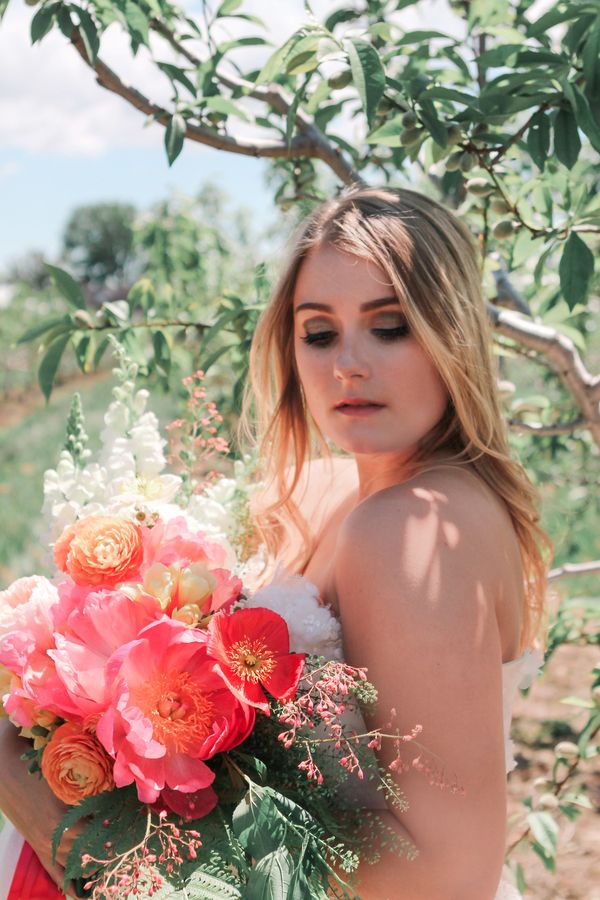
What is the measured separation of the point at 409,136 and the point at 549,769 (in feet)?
11.1

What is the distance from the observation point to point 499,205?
1.93m

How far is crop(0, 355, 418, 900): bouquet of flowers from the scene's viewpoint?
1110 millimetres

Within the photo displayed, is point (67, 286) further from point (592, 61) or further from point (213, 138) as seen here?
point (592, 61)

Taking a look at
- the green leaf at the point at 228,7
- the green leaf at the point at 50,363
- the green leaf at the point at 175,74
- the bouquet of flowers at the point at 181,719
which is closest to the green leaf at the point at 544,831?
the bouquet of flowers at the point at 181,719

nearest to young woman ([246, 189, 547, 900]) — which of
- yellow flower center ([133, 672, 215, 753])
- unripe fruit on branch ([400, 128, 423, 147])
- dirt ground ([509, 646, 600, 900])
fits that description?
unripe fruit on branch ([400, 128, 423, 147])

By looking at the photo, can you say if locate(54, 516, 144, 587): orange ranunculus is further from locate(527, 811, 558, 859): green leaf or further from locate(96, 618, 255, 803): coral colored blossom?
locate(527, 811, 558, 859): green leaf

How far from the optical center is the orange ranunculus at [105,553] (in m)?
1.31

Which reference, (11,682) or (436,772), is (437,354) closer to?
(436,772)

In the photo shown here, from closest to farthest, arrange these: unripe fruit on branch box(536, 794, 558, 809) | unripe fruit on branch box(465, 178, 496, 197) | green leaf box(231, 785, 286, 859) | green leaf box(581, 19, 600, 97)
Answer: green leaf box(231, 785, 286, 859) → green leaf box(581, 19, 600, 97) → unripe fruit on branch box(465, 178, 496, 197) → unripe fruit on branch box(536, 794, 558, 809)

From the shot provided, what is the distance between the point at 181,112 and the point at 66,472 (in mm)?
902

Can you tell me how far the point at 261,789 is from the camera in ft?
3.73

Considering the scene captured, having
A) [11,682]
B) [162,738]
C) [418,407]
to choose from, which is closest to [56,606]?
[11,682]

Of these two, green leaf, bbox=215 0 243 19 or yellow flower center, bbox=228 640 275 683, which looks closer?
yellow flower center, bbox=228 640 275 683

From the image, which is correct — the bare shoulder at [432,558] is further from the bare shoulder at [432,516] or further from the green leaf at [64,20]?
the green leaf at [64,20]
